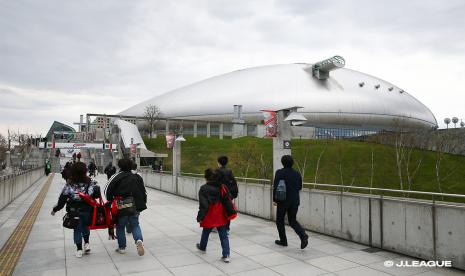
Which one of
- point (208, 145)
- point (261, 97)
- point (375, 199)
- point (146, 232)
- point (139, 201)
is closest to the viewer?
point (139, 201)

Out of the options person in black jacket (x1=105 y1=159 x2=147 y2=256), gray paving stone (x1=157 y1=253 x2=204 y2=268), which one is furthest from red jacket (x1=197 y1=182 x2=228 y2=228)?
person in black jacket (x1=105 y1=159 x2=147 y2=256)

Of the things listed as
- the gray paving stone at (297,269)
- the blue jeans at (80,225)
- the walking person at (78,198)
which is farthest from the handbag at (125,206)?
the gray paving stone at (297,269)

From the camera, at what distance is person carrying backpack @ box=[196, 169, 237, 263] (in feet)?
20.4

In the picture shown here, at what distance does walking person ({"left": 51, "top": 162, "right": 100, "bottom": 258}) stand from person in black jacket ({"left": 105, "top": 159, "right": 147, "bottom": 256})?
369mm

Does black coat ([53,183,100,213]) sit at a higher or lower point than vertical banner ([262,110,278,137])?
lower

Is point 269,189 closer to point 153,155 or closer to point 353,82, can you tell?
point 153,155

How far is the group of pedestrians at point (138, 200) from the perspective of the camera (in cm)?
627

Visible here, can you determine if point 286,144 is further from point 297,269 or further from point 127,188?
point 127,188

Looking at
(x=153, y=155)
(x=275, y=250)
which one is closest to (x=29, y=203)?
(x=275, y=250)

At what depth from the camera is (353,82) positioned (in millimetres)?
89312

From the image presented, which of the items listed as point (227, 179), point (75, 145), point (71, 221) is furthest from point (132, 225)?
point (75, 145)

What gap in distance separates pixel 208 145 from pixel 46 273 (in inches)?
1801

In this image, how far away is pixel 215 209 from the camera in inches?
248

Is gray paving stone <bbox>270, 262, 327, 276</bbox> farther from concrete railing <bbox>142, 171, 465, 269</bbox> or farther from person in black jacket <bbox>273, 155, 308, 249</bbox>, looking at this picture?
concrete railing <bbox>142, 171, 465, 269</bbox>
